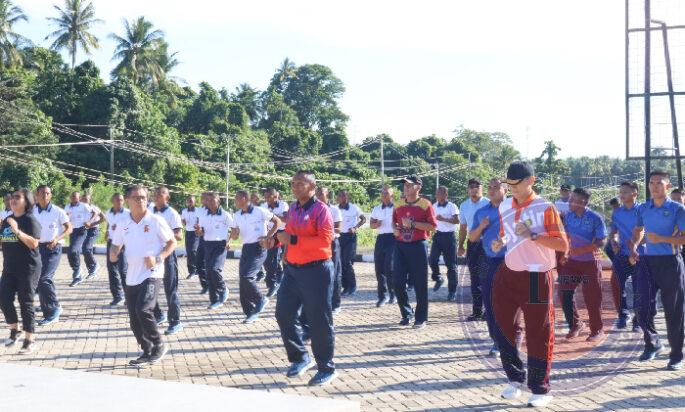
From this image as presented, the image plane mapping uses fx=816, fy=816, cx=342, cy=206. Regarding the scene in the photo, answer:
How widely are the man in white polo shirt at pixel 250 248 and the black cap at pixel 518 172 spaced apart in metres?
4.69

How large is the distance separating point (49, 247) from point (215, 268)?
8.71ft

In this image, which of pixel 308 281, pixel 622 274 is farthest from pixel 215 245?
pixel 622 274

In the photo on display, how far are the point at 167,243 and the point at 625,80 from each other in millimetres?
10712

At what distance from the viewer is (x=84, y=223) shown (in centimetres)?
1667

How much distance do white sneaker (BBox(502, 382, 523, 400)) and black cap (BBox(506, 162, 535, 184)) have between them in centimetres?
171

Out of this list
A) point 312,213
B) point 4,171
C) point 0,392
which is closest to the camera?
point 0,392

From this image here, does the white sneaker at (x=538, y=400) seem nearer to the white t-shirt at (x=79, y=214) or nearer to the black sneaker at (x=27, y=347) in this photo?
the black sneaker at (x=27, y=347)

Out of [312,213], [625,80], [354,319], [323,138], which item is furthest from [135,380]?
[323,138]

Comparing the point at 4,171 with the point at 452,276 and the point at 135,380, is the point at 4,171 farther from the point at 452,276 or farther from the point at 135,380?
the point at 135,380

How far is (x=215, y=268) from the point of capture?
12.9 metres

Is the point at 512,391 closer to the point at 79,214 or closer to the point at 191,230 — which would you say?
the point at 191,230

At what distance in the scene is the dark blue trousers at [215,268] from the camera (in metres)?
12.8

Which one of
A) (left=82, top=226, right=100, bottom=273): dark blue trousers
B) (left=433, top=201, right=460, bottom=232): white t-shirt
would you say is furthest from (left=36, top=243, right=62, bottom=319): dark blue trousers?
(left=433, top=201, right=460, bottom=232): white t-shirt

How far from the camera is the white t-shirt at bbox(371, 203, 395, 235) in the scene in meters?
13.4
